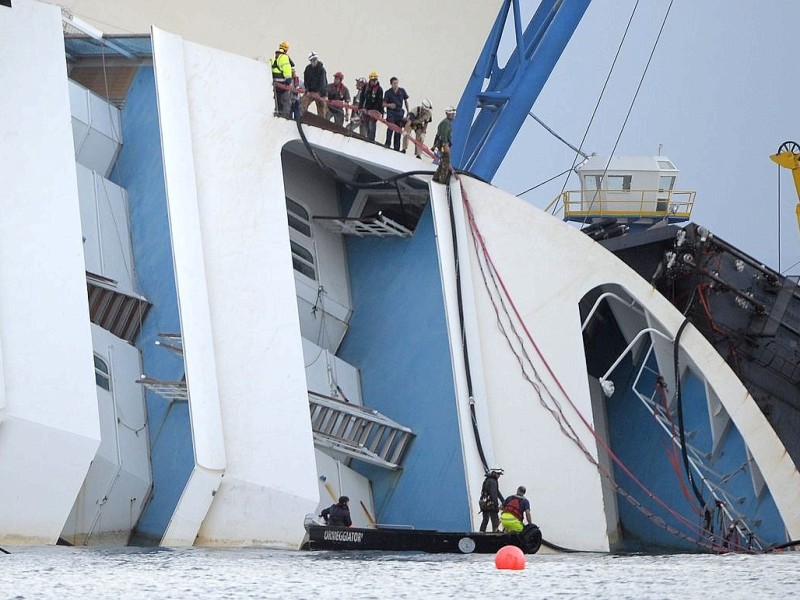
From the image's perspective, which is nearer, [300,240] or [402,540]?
[402,540]

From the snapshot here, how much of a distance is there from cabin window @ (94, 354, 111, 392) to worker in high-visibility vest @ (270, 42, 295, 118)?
3265mm

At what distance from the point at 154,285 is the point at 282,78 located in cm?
274

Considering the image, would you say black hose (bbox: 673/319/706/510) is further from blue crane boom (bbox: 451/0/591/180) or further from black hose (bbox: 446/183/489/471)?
blue crane boom (bbox: 451/0/591/180)

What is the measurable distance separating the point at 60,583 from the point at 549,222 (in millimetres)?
9338

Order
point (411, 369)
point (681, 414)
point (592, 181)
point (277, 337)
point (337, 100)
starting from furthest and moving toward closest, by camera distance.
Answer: point (592, 181) < point (681, 414) < point (337, 100) < point (411, 369) < point (277, 337)

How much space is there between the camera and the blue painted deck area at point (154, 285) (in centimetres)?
1392

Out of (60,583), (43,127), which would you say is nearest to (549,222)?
(43,127)

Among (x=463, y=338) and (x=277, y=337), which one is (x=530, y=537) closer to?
(x=463, y=338)

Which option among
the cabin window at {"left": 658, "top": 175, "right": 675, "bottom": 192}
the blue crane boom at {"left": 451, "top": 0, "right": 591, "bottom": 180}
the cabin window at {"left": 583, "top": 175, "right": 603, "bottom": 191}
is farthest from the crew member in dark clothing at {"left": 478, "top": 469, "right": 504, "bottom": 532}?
the cabin window at {"left": 658, "top": 175, "right": 675, "bottom": 192}

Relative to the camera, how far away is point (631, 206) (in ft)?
86.8

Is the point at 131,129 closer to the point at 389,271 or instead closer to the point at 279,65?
the point at 279,65

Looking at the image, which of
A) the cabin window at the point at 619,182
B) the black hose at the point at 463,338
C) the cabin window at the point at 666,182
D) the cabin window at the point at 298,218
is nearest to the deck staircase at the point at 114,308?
the cabin window at the point at 298,218

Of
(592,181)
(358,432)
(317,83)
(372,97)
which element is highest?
(592,181)

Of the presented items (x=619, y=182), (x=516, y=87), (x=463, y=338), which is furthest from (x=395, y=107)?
(x=619, y=182)
